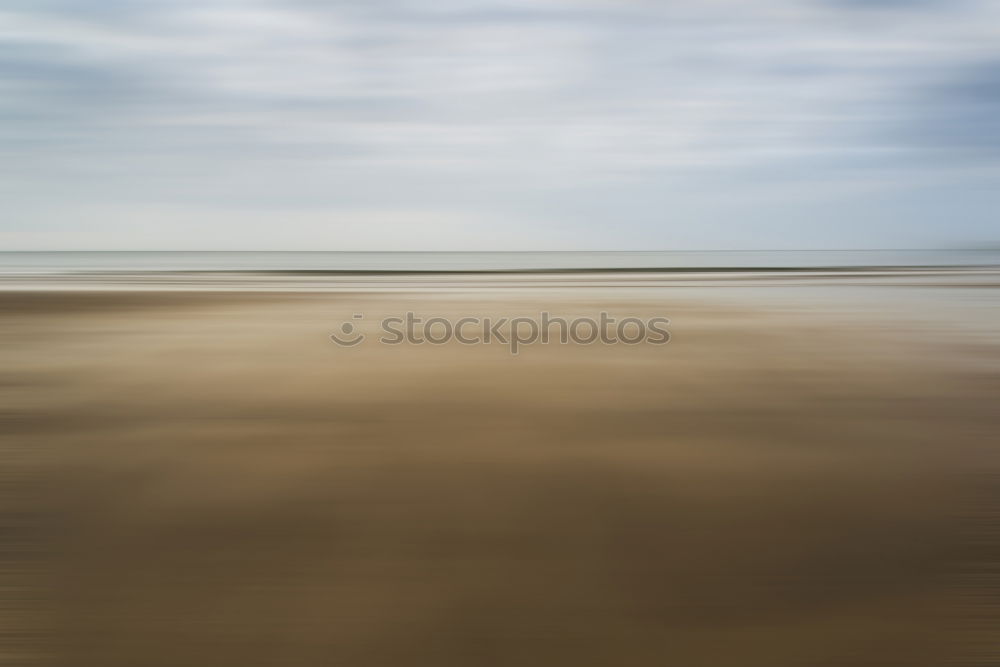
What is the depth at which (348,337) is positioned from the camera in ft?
19.5

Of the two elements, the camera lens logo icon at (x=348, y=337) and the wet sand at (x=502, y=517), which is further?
the camera lens logo icon at (x=348, y=337)

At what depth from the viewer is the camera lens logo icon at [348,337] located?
18.4 ft

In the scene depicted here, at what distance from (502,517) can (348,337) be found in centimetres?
420

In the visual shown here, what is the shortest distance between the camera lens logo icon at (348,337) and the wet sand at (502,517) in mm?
1367

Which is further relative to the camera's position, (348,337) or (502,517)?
(348,337)

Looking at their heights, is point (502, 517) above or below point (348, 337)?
below

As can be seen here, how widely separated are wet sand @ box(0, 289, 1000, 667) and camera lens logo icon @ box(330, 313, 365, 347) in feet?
4.49

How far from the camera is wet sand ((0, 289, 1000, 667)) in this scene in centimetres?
150

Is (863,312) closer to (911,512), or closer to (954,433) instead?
(954,433)

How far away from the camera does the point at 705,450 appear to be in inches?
107

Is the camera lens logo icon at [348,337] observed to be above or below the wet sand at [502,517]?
above

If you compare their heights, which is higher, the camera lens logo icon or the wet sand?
the camera lens logo icon

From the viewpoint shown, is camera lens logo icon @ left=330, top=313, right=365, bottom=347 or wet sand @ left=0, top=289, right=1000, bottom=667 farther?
camera lens logo icon @ left=330, top=313, right=365, bottom=347

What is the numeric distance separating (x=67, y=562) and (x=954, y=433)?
3.62 metres
